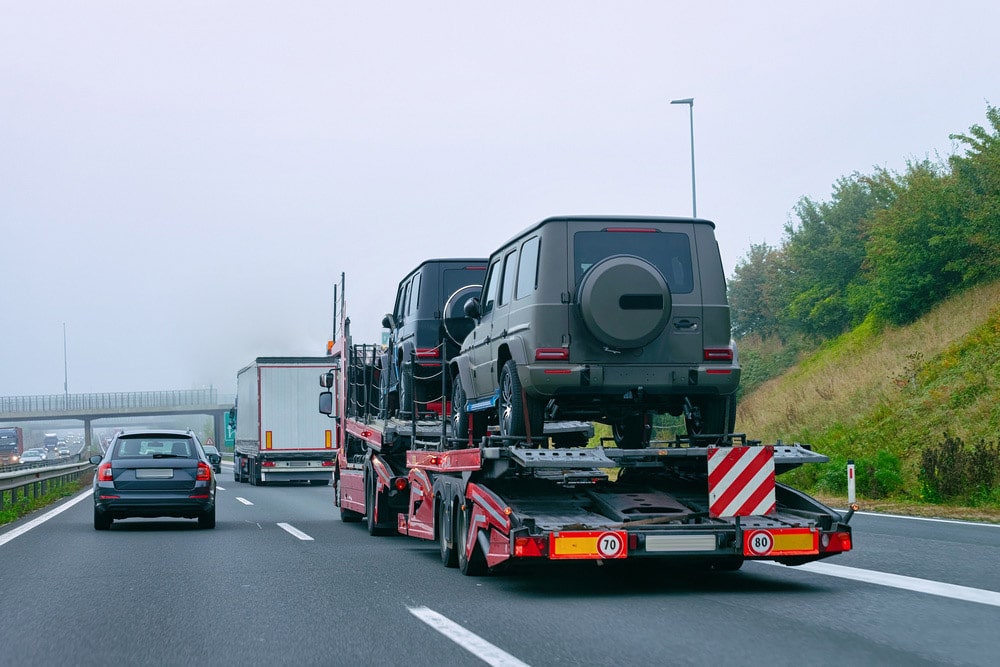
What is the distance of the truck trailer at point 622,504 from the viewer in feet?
30.7

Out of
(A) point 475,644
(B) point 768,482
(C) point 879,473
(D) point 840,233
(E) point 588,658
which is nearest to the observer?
(E) point 588,658

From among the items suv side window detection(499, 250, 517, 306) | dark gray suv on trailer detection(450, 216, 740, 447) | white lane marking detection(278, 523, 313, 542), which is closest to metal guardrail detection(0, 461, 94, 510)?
white lane marking detection(278, 523, 313, 542)

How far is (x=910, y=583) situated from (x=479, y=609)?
3.54 meters

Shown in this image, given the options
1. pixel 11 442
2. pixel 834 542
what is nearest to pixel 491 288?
pixel 834 542

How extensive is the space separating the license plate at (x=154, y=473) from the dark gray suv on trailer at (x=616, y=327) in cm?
816

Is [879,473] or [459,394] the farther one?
[879,473]

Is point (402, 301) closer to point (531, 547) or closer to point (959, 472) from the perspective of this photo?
point (531, 547)

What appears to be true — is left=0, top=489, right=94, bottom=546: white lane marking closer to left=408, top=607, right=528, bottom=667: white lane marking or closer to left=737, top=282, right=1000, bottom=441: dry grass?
left=408, top=607, right=528, bottom=667: white lane marking

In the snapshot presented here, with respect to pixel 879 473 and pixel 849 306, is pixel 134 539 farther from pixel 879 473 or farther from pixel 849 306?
pixel 849 306

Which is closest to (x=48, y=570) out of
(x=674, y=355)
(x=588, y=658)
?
(x=674, y=355)

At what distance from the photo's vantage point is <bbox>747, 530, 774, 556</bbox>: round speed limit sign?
31.1ft

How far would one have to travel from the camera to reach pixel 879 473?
23.7 m

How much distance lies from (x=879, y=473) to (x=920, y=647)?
17.4m

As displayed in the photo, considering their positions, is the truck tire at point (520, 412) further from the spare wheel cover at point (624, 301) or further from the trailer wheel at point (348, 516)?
the trailer wheel at point (348, 516)
